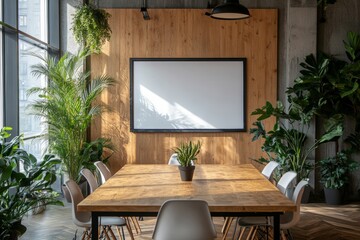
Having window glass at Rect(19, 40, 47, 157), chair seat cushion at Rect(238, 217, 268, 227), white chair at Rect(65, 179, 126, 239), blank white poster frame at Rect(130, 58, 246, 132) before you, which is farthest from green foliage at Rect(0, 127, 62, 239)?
blank white poster frame at Rect(130, 58, 246, 132)

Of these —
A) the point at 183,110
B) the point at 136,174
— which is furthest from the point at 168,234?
the point at 183,110

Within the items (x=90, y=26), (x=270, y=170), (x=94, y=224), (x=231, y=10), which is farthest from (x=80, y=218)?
(x=90, y=26)

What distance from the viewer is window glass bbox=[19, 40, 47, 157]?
20.1 ft

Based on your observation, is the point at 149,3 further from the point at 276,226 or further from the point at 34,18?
the point at 276,226

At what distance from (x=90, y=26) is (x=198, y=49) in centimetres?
175

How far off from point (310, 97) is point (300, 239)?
98.8 inches

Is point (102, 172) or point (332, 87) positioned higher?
point (332, 87)

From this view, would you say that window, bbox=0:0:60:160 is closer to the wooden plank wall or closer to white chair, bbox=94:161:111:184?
the wooden plank wall

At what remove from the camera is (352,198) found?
7469 mm

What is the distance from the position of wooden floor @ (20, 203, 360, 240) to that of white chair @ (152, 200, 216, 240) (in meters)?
2.06

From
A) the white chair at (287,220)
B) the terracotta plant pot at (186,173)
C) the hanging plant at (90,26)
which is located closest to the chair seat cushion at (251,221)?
the white chair at (287,220)

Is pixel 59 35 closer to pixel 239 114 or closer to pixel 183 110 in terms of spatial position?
pixel 183 110

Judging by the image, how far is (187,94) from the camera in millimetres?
7492

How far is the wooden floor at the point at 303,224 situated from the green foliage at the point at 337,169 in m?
0.36
